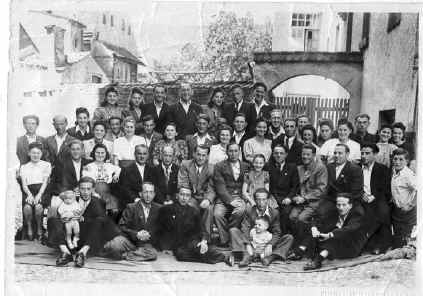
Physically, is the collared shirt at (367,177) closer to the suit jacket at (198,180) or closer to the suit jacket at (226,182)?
the suit jacket at (226,182)

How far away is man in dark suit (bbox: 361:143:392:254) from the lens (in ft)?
10.3

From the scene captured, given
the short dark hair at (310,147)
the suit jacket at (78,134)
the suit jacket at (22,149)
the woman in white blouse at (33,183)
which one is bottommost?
the woman in white blouse at (33,183)

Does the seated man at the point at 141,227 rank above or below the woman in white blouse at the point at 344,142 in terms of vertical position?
below

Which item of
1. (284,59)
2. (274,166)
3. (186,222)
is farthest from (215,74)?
(186,222)

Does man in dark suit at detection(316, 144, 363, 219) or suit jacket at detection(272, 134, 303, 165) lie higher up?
suit jacket at detection(272, 134, 303, 165)

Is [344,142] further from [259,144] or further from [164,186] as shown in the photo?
[164,186]

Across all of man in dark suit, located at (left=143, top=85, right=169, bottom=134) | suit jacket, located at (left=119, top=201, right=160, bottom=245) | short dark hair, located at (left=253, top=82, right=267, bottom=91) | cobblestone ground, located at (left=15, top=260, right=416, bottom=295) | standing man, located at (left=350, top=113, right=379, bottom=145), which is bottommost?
cobblestone ground, located at (left=15, top=260, right=416, bottom=295)

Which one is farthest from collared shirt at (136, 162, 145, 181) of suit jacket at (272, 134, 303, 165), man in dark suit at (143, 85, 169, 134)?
suit jacket at (272, 134, 303, 165)

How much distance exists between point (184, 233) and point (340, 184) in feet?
2.93

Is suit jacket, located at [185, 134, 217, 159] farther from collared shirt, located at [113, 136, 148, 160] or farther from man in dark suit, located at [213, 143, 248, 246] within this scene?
collared shirt, located at [113, 136, 148, 160]

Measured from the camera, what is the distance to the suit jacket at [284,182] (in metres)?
3.15

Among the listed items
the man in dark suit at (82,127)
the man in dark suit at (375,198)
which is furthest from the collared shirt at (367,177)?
the man in dark suit at (82,127)

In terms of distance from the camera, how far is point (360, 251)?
10.4 ft

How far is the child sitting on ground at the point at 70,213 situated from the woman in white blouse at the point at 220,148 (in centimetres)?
78
